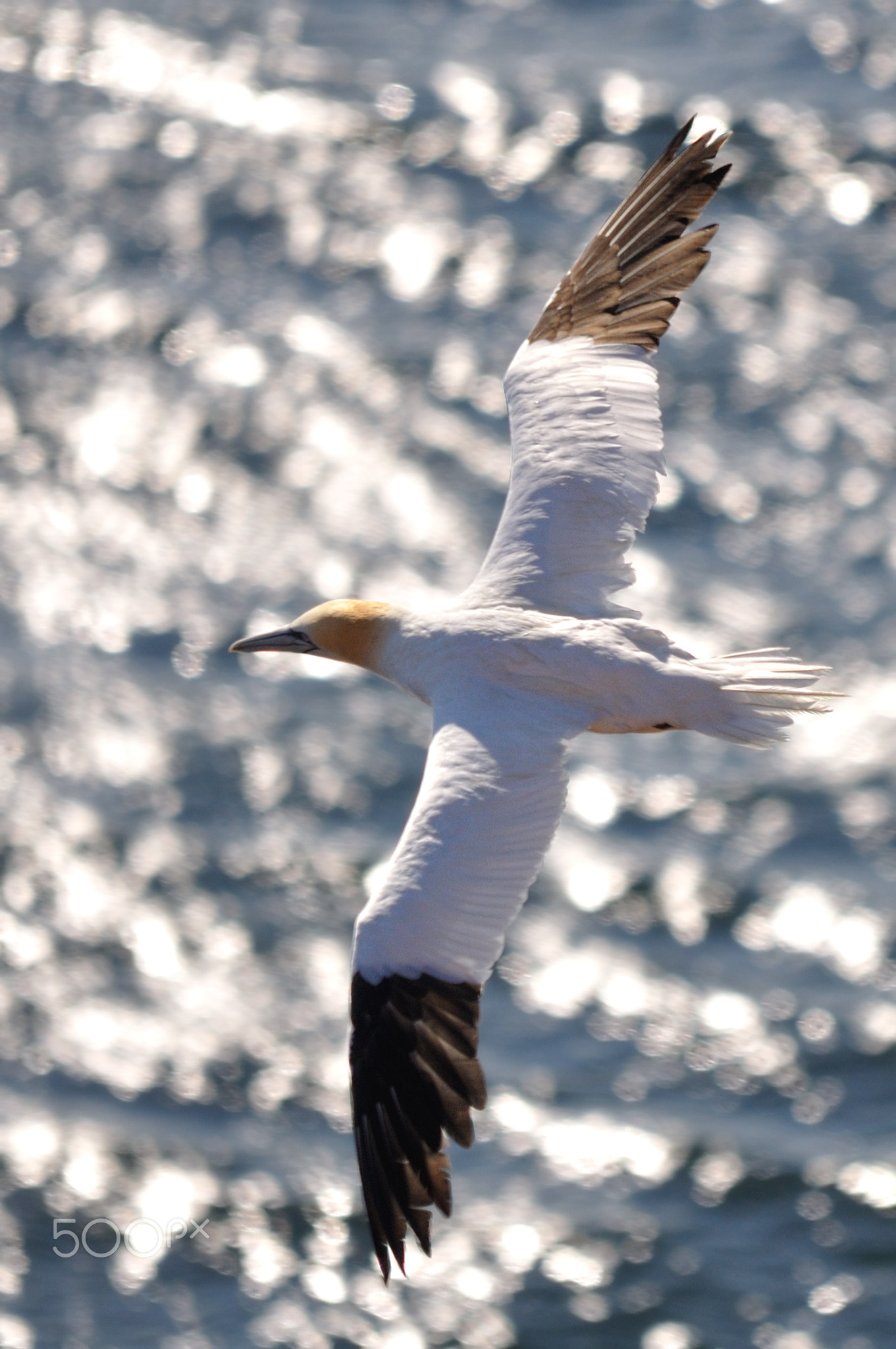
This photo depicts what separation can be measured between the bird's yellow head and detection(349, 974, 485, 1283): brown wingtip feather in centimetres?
223

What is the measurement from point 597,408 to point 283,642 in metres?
2.06

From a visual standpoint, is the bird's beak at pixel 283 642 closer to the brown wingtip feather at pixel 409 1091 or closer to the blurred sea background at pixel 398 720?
the brown wingtip feather at pixel 409 1091

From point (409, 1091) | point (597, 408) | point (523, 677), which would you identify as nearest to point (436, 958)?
point (409, 1091)

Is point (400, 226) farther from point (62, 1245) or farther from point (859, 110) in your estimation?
point (62, 1245)

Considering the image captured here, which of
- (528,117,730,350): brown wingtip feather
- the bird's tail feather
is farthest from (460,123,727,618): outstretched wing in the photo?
the bird's tail feather

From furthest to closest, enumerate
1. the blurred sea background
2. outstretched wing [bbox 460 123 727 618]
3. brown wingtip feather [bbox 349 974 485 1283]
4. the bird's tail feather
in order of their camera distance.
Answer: the blurred sea background → outstretched wing [bbox 460 123 727 618] → the bird's tail feather → brown wingtip feather [bbox 349 974 485 1283]

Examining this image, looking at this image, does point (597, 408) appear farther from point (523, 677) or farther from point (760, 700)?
point (760, 700)

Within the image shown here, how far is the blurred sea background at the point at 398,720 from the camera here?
18.9 meters

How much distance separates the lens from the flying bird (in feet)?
27.4

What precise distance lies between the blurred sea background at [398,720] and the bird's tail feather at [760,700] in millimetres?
10659

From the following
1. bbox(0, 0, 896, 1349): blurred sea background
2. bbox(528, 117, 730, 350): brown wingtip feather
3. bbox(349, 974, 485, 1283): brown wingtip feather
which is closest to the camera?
bbox(349, 974, 485, 1283): brown wingtip feather
